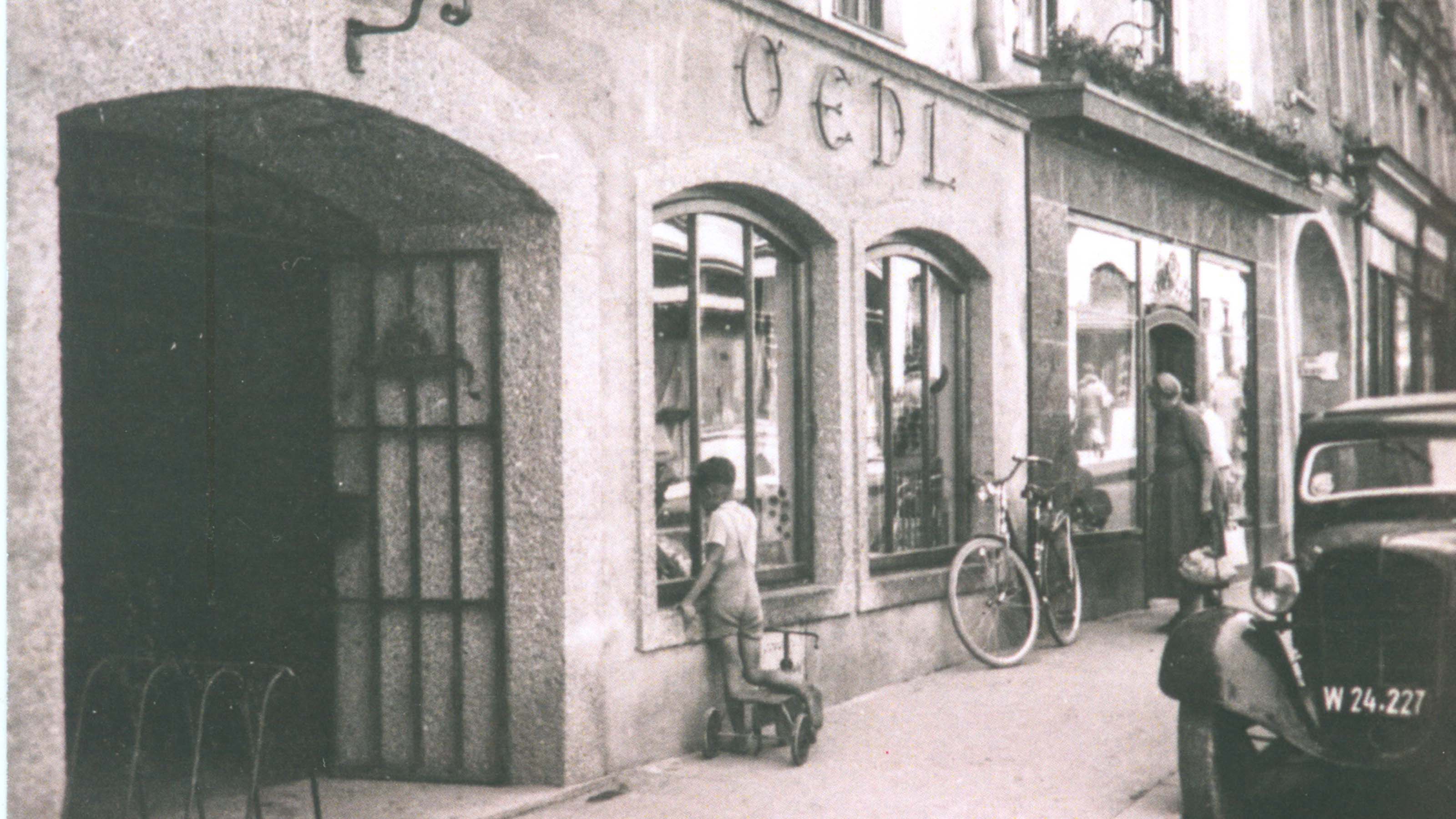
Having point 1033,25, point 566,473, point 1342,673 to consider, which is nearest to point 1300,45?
point 1033,25

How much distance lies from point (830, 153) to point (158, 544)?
436 cm

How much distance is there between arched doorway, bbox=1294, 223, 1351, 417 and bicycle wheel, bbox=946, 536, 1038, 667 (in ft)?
35.3

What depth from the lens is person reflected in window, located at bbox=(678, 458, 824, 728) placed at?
24.7ft

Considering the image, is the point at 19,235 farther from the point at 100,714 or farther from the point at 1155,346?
the point at 1155,346

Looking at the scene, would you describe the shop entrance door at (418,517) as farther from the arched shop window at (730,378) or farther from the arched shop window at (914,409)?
the arched shop window at (914,409)

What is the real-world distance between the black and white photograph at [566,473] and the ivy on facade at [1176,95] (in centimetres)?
226

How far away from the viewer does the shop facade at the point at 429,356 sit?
6.16m

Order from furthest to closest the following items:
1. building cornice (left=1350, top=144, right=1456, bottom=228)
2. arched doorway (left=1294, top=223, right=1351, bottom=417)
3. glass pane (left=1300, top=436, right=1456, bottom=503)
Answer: arched doorway (left=1294, top=223, right=1351, bottom=417) → building cornice (left=1350, top=144, right=1456, bottom=228) → glass pane (left=1300, top=436, right=1456, bottom=503)

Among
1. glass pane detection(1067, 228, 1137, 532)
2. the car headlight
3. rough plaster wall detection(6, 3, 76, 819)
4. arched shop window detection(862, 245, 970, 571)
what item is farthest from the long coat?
rough plaster wall detection(6, 3, 76, 819)

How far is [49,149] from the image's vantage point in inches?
178

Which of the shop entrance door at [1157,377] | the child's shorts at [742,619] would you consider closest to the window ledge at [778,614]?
the child's shorts at [742,619]

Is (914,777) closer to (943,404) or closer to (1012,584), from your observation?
(1012,584)

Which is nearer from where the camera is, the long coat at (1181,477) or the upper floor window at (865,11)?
the upper floor window at (865,11)

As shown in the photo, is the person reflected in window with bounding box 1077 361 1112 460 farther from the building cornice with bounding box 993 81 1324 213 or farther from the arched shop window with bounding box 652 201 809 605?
the arched shop window with bounding box 652 201 809 605
